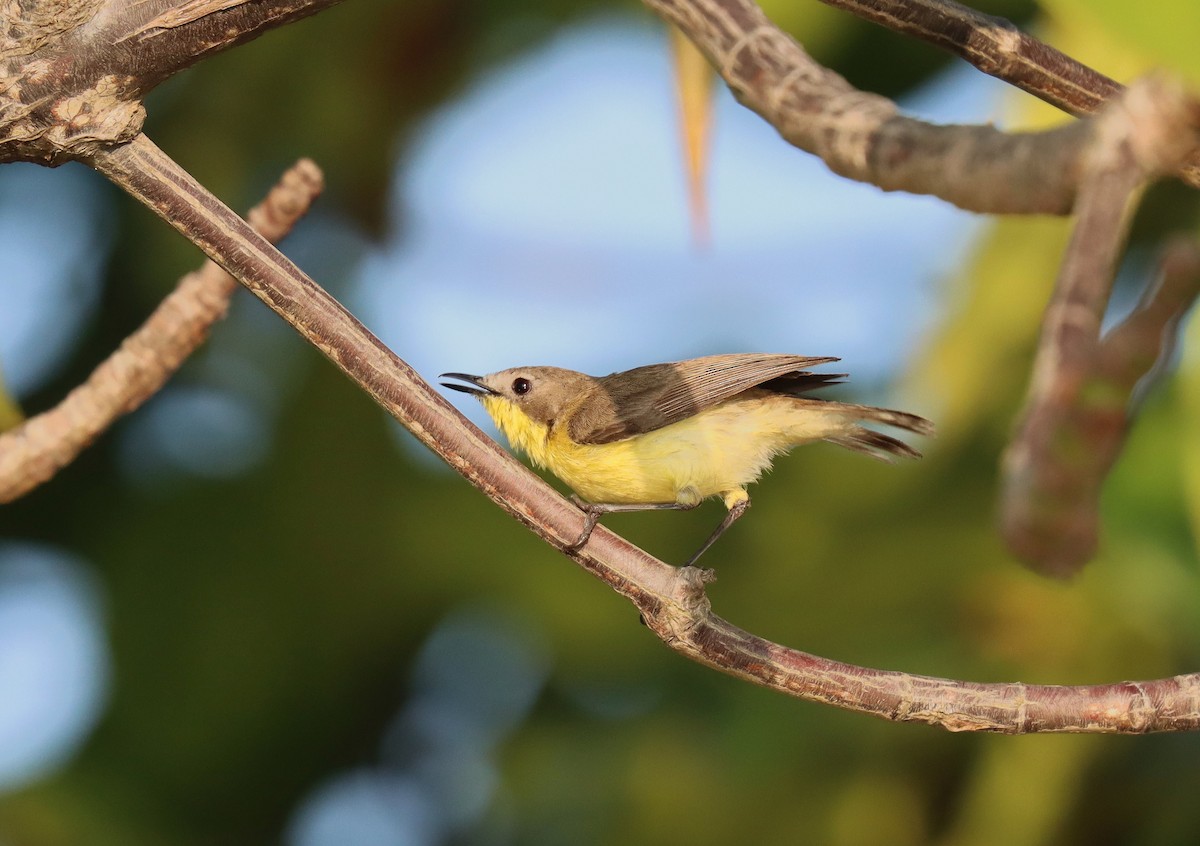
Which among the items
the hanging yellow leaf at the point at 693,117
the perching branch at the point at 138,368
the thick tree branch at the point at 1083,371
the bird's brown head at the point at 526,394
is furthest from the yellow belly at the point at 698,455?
the thick tree branch at the point at 1083,371

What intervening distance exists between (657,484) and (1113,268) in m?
2.19

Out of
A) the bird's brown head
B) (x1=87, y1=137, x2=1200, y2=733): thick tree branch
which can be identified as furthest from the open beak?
(x1=87, y1=137, x2=1200, y2=733): thick tree branch

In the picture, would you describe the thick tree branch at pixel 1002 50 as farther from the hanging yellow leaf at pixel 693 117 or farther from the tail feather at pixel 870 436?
the tail feather at pixel 870 436

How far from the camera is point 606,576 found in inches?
52.6

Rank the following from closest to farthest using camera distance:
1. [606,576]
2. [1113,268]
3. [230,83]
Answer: [1113,268], [606,576], [230,83]

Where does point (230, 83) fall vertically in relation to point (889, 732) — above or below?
above

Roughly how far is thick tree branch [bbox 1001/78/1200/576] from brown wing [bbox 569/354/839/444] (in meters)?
1.67

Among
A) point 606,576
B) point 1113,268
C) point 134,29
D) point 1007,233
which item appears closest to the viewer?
point 1113,268

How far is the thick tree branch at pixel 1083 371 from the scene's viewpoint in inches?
21.1

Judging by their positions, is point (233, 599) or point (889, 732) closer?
point (889, 732)

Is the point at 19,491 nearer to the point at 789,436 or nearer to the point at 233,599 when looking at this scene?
the point at 789,436

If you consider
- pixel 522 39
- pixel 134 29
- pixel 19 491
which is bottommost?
pixel 19 491

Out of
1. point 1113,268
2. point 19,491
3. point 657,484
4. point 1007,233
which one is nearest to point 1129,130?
point 1113,268

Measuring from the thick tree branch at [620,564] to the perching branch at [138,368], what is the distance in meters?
0.38
